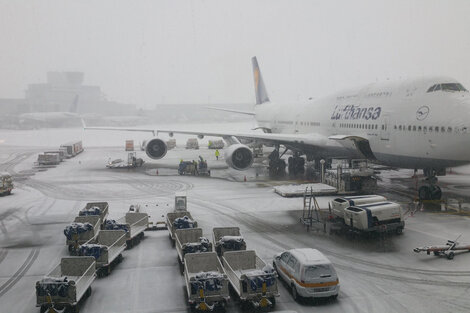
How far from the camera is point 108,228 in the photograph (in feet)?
60.4

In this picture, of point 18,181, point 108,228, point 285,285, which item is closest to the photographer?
point 285,285

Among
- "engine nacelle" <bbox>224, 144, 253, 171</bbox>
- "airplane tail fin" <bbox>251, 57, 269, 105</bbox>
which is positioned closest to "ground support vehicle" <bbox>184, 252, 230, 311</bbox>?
"engine nacelle" <bbox>224, 144, 253, 171</bbox>

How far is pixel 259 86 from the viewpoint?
55.2 metres

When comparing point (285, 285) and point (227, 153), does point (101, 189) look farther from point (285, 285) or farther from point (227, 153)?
point (285, 285)

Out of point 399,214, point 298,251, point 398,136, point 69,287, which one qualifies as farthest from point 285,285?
point 398,136

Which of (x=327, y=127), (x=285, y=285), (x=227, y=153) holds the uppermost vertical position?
(x=327, y=127)

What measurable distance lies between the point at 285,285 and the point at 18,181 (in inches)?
1166

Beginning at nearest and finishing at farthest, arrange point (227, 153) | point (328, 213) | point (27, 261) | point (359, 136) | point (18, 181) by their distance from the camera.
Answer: point (27, 261) < point (328, 213) < point (359, 136) < point (227, 153) < point (18, 181)

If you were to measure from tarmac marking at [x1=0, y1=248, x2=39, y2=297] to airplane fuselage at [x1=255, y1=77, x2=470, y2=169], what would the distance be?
785 inches

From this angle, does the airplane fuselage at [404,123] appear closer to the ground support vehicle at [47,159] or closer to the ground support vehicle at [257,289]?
the ground support vehicle at [257,289]

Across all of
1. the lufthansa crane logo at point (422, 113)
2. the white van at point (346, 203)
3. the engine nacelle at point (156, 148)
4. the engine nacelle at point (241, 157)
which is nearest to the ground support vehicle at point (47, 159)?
A: the engine nacelle at point (156, 148)

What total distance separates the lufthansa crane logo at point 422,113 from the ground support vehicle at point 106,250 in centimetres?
1707

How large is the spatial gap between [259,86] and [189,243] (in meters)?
42.3

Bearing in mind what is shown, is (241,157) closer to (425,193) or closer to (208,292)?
(425,193)
